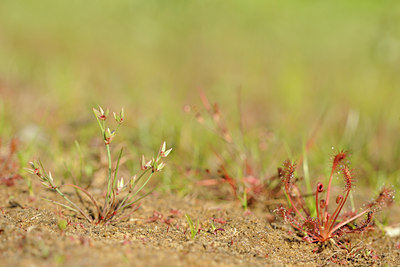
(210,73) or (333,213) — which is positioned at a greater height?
(210,73)

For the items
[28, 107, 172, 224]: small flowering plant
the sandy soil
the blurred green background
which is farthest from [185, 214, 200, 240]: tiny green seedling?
the blurred green background

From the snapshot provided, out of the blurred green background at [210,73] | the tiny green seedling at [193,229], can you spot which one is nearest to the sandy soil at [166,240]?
the tiny green seedling at [193,229]

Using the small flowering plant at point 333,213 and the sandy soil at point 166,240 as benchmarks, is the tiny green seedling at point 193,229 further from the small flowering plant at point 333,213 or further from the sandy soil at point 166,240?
the small flowering plant at point 333,213

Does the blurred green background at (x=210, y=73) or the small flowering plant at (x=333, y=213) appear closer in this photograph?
the small flowering plant at (x=333, y=213)

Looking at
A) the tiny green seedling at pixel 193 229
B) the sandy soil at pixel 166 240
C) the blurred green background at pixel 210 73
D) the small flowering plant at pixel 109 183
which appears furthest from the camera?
the blurred green background at pixel 210 73

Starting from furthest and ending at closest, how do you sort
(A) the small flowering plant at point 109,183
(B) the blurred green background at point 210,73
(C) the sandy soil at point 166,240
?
1. (B) the blurred green background at point 210,73
2. (A) the small flowering plant at point 109,183
3. (C) the sandy soil at point 166,240

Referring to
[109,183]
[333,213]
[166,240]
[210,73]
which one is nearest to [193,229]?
[166,240]

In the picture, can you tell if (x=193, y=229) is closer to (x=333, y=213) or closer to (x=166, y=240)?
(x=166, y=240)

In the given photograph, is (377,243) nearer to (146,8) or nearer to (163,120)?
(163,120)

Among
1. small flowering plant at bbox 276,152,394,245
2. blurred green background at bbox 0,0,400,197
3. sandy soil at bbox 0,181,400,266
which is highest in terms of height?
blurred green background at bbox 0,0,400,197

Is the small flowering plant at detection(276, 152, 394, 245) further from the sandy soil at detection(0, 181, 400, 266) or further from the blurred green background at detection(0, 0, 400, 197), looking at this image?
the blurred green background at detection(0, 0, 400, 197)
